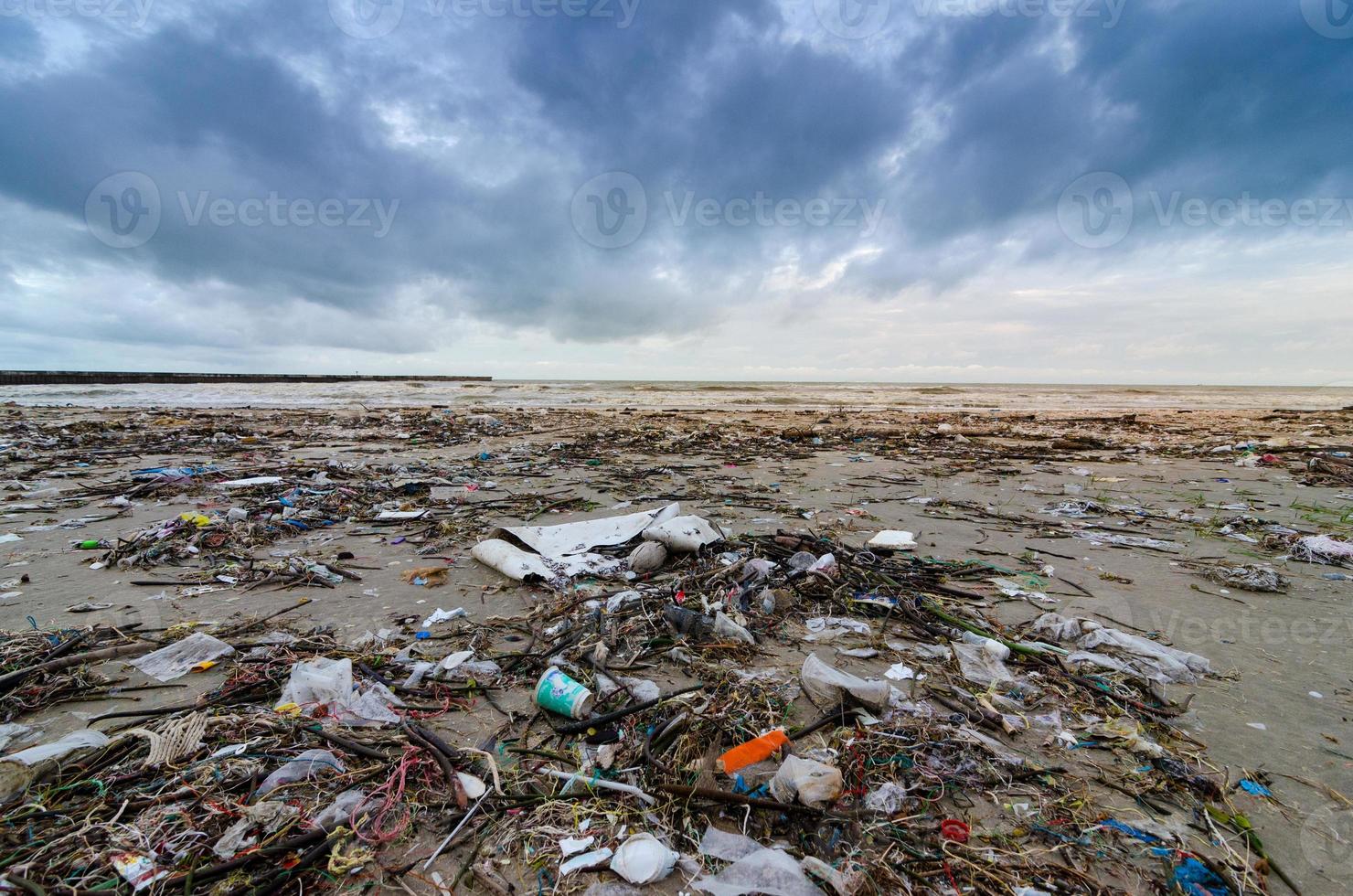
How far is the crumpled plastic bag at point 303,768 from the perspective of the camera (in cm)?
179

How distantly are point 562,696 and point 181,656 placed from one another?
80.6 inches

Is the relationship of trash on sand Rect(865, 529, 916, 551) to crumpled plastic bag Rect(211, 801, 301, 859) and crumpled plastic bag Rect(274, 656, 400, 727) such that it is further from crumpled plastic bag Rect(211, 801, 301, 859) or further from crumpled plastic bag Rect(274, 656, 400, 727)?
crumpled plastic bag Rect(211, 801, 301, 859)

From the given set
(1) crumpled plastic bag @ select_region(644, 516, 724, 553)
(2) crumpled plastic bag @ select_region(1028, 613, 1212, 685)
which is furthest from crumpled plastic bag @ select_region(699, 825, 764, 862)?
(1) crumpled plastic bag @ select_region(644, 516, 724, 553)

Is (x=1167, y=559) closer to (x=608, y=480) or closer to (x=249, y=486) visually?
(x=608, y=480)

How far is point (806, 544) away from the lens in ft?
13.7

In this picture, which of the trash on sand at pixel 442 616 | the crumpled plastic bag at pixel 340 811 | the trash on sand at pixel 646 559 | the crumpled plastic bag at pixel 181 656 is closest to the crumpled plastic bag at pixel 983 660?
the trash on sand at pixel 646 559

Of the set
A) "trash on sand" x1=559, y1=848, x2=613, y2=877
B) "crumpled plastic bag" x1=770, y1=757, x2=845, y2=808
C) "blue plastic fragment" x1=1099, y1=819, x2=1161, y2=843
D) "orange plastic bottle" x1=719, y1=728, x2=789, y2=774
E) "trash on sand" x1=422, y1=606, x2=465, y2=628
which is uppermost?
"crumpled plastic bag" x1=770, y1=757, x2=845, y2=808

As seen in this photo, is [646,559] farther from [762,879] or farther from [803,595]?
[762,879]

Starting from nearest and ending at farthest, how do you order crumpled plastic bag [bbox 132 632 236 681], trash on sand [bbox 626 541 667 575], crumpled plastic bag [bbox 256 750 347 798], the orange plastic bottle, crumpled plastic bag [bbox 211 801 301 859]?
crumpled plastic bag [bbox 211 801 301 859] → crumpled plastic bag [bbox 256 750 347 798] → the orange plastic bottle → crumpled plastic bag [bbox 132 632 236 681] → trash on sand [bbox 626 541 667 575]

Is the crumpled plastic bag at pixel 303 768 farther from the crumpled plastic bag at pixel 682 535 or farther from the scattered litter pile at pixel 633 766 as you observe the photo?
the crumpled plastic bag at pixel 682 535

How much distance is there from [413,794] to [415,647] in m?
1.19

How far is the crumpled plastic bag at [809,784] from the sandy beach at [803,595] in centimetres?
7

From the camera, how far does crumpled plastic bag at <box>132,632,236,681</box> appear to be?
252cm

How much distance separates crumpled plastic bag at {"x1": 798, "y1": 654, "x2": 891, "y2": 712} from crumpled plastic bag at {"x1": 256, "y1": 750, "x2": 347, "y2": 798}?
1876 millimetres
